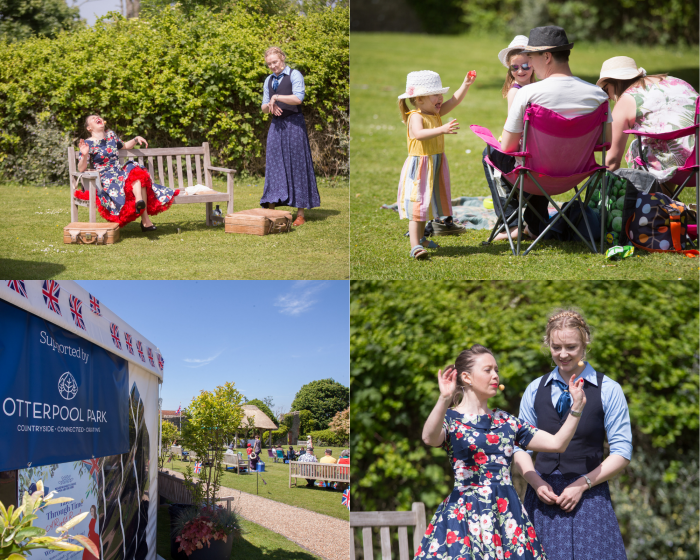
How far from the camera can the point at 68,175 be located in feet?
18.9

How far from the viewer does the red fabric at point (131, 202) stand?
5.20 m

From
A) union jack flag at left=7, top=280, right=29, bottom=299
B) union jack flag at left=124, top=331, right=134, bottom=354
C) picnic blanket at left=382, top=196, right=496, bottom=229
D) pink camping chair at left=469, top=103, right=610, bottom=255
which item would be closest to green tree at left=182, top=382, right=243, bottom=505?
union jack flag at left=124, top=331, right=134, bottom=354

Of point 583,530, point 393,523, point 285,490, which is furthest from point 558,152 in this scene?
point 285,490

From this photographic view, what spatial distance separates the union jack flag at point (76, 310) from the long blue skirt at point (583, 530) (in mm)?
2951

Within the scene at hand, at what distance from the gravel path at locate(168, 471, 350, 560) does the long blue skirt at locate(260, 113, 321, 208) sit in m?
3.64

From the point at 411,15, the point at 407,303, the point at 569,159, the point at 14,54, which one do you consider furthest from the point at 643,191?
the point at 411,15

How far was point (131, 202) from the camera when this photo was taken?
523cm

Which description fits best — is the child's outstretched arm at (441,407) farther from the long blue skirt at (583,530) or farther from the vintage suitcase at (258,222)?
the vintage suitcase at (258,222)

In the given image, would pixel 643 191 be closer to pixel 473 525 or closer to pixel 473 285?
pixel 473 285

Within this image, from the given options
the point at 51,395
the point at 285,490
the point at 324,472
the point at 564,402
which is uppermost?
the point at 564,402

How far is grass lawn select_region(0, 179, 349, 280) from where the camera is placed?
4266 mm

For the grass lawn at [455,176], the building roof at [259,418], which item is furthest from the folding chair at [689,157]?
the building roof at [259,418]

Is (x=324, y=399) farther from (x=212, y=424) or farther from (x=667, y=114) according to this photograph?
(x=667, y=114)

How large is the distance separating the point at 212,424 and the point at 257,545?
5.82 ft
